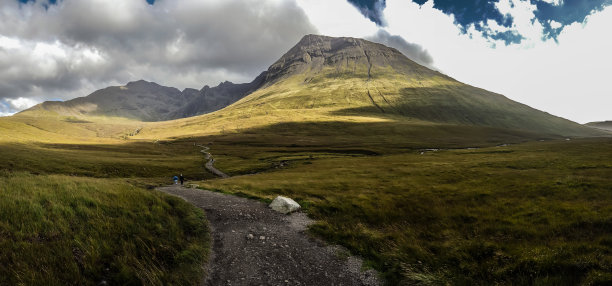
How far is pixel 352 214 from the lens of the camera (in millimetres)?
20641

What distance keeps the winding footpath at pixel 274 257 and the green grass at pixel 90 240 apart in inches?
37.8

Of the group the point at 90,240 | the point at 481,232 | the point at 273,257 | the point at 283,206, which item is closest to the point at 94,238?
the point at 90,240

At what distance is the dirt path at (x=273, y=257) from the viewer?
33.2 ft

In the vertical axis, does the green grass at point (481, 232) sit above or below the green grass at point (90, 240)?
below

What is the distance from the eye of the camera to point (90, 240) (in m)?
9.00

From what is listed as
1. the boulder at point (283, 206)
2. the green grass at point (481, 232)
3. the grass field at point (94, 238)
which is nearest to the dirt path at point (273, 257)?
the grass field at point (94, 238)

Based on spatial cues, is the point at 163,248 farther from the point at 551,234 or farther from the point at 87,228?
the point at 551,234

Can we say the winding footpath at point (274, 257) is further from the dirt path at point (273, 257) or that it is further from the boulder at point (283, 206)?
the boulder at point (283, 206)

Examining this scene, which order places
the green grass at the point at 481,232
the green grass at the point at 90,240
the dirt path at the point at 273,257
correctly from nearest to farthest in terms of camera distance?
the green grass at the point at 90,240 < the green grass at the point at 481,232 < the dirt path at the point at 273,257

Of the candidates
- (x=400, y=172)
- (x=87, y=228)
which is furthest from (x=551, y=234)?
(x=400, y=172)

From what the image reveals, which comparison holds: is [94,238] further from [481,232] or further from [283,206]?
[481,232]

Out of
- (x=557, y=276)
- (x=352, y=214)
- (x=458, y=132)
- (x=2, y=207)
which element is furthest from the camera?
(x=458, y=132)

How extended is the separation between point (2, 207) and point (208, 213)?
9.71 meters

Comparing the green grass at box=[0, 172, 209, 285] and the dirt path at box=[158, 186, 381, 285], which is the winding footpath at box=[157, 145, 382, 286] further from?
the green grass at box=[0, 172, 209, 285]
